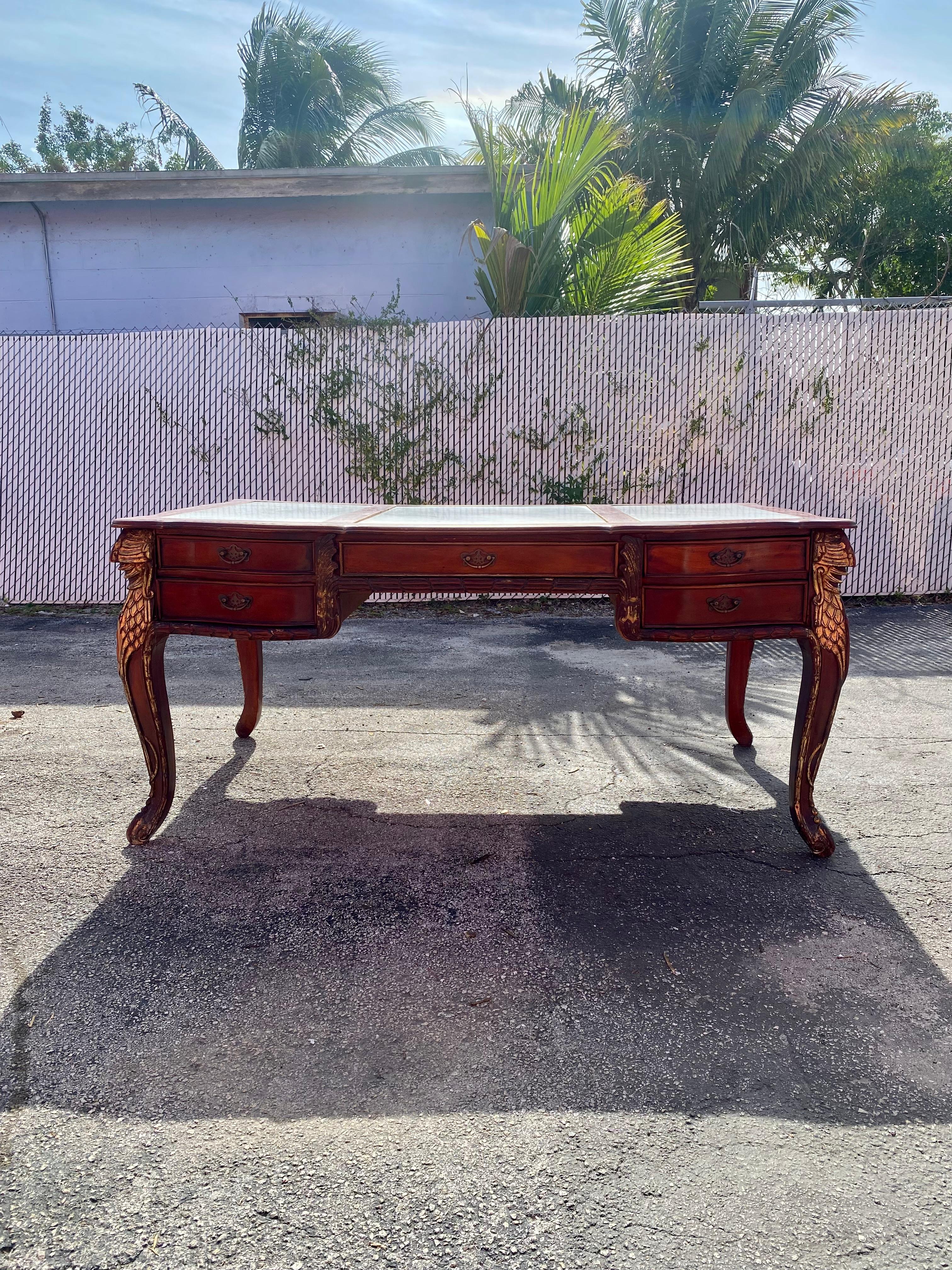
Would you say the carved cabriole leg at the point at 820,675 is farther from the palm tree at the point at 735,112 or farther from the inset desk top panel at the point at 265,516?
the palm tree at the point at 735,112

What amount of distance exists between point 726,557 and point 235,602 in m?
1.48

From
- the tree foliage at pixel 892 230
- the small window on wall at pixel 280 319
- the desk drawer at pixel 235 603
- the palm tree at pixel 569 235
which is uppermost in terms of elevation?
the tree foliage at pixel 892 230

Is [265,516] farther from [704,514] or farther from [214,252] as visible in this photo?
[214,252]

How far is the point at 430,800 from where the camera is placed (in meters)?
3.13

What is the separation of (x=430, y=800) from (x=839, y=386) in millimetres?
4948

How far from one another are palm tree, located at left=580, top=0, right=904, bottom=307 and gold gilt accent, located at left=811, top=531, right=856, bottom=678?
554 inches

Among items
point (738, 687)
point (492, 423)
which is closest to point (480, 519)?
point (738, 687)

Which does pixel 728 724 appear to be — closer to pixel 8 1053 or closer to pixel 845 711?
pixel 845 711

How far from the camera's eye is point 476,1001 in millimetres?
1978

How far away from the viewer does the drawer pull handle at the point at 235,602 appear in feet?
8.96

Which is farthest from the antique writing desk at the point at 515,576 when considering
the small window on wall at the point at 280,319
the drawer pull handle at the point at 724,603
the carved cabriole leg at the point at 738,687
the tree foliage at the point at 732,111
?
the tree foliage at the point at 732,111

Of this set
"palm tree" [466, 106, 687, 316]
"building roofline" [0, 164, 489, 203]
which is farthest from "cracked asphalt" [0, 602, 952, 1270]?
"building roofline" [0, 164, 489, 203]

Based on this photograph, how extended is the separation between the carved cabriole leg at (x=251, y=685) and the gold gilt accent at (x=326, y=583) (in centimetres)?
99

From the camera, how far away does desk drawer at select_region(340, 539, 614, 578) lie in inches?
104
